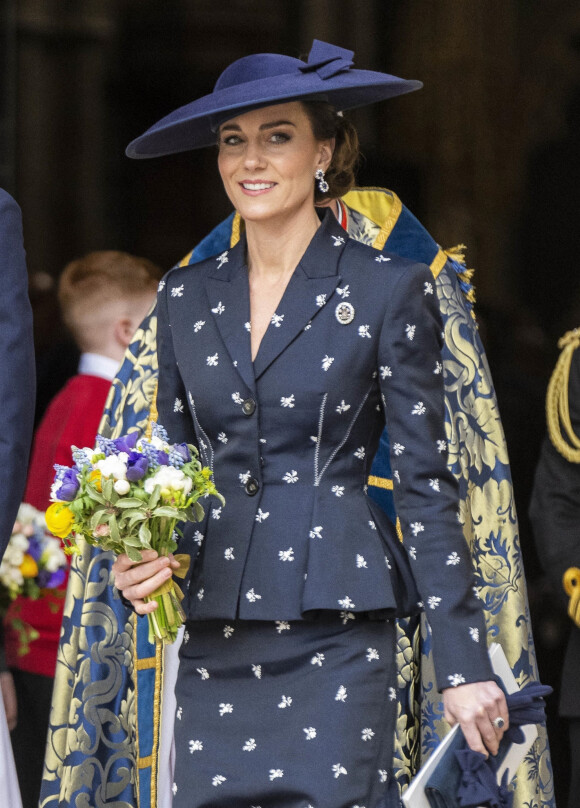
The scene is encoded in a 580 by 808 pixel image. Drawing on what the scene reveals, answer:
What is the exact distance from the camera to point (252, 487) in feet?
8.51

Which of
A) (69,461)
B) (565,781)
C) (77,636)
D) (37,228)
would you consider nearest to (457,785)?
(77,636)

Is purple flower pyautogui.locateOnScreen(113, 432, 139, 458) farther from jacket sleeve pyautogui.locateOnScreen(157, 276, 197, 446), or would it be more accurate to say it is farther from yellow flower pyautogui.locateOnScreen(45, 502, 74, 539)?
jacket sleeve pyautogui.locateOnScreen(157, 276, 197, 446)

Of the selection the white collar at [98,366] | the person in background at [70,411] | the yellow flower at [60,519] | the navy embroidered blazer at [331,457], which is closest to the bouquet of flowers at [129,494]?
the yellow flower at [60,519]

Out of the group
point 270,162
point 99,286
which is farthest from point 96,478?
point 99,286

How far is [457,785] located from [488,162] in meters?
2.53

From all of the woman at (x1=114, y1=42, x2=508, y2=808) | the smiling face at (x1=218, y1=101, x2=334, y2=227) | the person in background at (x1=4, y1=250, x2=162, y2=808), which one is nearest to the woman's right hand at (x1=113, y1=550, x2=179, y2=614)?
the woman at (x1=114, y1=42, x2=508, y2=808)

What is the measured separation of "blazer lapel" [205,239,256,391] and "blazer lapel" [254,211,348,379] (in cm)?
2

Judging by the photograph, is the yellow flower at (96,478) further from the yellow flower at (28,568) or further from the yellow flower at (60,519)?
the yellow flower at (28,568)

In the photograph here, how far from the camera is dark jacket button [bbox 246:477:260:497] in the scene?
8.51 feet

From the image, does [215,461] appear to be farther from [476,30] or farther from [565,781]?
[476,30]

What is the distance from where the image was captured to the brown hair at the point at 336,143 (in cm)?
Answer: 273

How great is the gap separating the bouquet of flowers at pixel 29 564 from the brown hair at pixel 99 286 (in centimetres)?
108

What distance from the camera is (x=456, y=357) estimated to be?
3.41m

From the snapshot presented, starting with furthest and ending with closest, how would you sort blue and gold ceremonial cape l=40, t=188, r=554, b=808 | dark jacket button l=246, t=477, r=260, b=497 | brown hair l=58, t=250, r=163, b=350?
brown hair l=58, t=250, r=163, b=350 < blue and gold ceremonial cape l=40, t=188, r=554, b=808 < dark jacket button l=246, t=477, r=260, b=497
